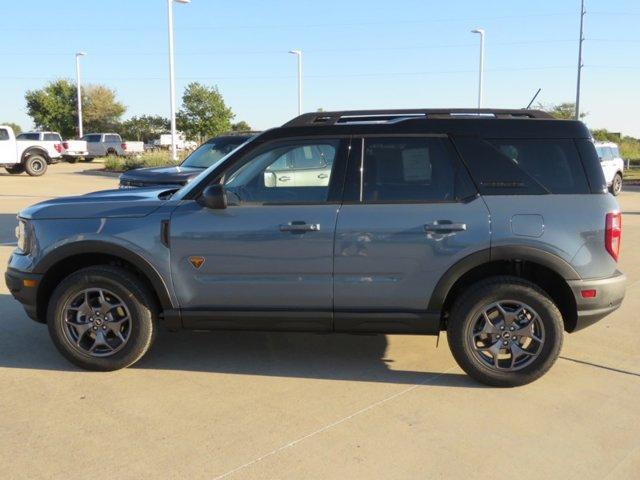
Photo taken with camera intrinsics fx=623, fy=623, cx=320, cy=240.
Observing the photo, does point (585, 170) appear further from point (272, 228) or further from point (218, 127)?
point (218, 127)

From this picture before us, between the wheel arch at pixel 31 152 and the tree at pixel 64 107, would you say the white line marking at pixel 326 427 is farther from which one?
the tree at pixel 64 107

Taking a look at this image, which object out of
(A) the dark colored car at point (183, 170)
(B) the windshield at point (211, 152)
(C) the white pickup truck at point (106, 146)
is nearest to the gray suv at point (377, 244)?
(A) the dark colored car at point (183, 170)

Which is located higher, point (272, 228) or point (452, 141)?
point (452, 141)

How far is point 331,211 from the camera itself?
13.8 ft

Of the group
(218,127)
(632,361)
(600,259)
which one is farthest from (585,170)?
(218,127)

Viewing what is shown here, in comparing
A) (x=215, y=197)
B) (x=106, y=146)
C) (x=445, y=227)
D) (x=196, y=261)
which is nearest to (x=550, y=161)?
(x=445, y=227)

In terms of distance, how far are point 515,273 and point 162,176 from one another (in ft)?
20.1

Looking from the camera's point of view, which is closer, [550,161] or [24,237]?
[550,161]

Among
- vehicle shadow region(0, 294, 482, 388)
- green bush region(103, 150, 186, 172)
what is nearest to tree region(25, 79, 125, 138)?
green bush region(103, 150, 186, 172)

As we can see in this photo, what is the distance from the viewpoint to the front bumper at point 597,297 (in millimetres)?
4148

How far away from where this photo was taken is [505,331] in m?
4.25

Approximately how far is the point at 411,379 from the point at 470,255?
100 cm

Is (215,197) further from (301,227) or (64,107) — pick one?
(64,107)

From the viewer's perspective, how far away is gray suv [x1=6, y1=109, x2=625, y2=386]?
4137 mm
